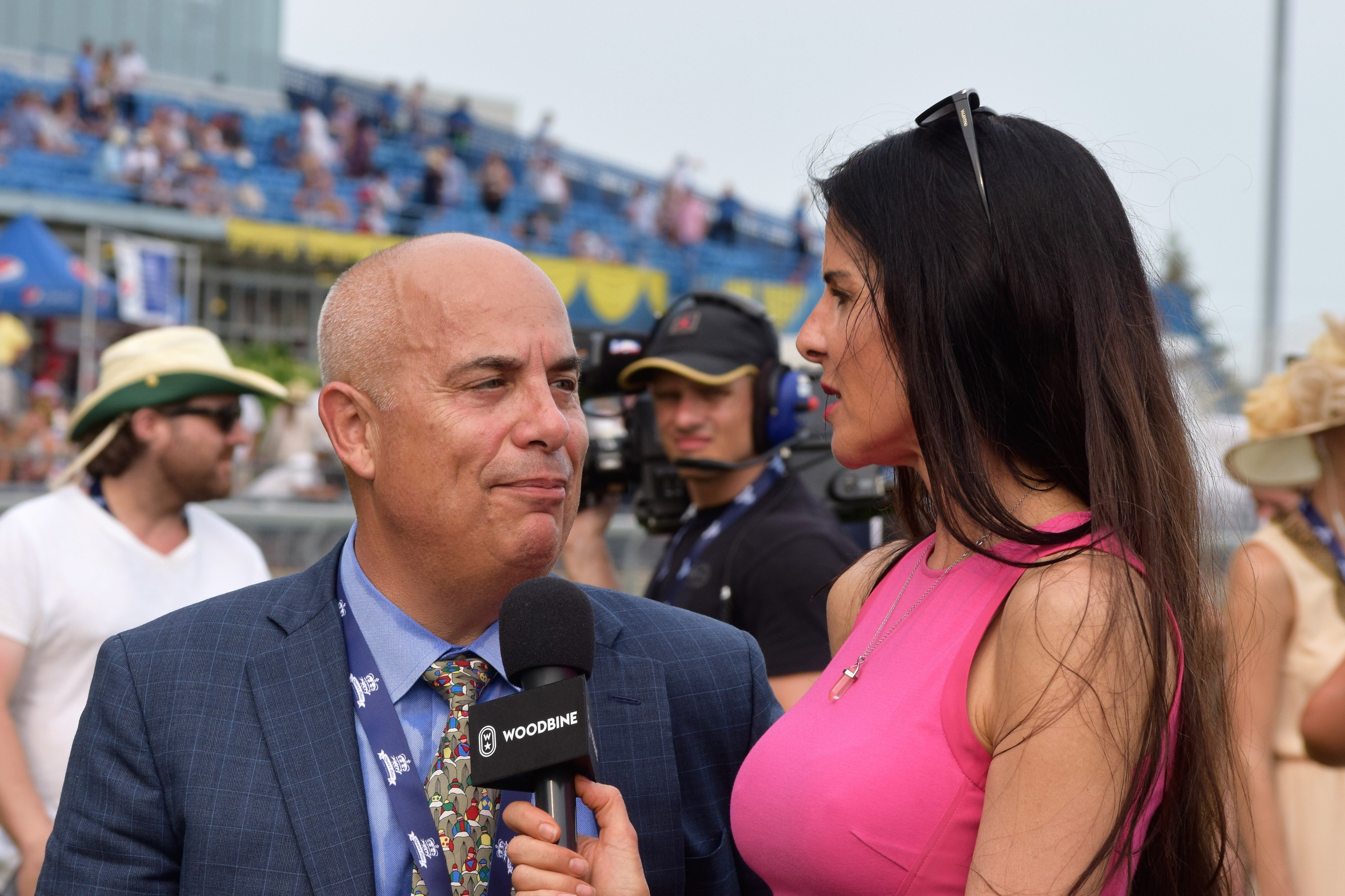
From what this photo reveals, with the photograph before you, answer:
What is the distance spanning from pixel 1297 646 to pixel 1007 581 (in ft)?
6.44

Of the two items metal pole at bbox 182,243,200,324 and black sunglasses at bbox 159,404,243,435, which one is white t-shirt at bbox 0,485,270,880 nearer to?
black sunglasses at bbox 159,404,243,435

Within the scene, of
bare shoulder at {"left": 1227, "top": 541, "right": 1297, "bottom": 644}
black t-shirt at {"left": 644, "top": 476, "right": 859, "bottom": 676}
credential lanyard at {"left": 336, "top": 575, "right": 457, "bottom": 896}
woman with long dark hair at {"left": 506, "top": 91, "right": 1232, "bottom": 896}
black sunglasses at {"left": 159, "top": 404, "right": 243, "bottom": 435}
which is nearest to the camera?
woman with long dark hair at {"left": 506, "top": 91, "right": 1232, "bottom": 896}

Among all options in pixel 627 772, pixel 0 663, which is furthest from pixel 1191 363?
pixel 0 663

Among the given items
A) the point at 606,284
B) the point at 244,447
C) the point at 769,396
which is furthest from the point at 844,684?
the point at 606,284

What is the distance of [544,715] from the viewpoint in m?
1.41

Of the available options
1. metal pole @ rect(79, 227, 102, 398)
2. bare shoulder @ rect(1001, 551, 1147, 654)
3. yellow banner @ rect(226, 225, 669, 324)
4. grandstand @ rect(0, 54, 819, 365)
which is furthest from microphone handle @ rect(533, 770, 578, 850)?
yellow banner @ rect(226, 225, 669, 324)

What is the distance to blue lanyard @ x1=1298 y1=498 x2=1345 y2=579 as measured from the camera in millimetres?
3191

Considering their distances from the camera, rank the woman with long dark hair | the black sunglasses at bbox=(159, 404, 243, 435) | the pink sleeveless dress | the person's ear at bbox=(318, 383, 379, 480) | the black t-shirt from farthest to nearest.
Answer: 1. the black sunglasses at bbox=(159, 404, 243, 435)
2. the black t-shirt
3. the person's ear at bbox=(318, 383, 379, 480)
4. the pink sleeveless dress
5. the woman with long dark hair

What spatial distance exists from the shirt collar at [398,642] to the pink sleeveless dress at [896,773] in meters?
0.52

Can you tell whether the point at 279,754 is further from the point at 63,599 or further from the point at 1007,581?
the point at 63,599

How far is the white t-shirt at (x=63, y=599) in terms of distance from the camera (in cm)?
342

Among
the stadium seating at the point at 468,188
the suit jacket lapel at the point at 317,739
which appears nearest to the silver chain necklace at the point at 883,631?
the suit jacket lapel at the point at 317,739

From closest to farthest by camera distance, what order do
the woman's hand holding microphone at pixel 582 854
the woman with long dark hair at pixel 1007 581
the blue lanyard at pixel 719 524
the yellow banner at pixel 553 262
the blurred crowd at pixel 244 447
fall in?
the woman's hand holding microphone at pixel 582 854 < the woman with long dark hair at pixel 1007 581 < the blue lanyard at pixel 719 524 < the blurred crowd at pixel 244 447 < the yellow banner at pixel 553 262

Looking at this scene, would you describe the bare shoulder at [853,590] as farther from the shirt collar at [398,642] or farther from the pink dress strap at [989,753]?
the shirt collar at [398,642]
